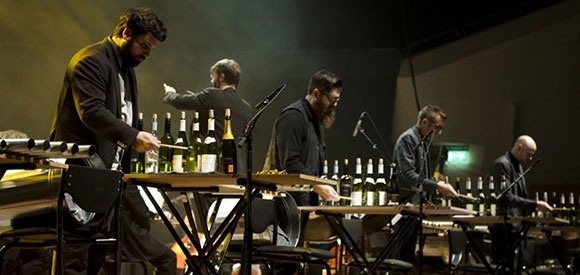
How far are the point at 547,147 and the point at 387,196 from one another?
15.1 feet

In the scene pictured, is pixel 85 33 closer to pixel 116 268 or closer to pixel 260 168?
pixel 260 168

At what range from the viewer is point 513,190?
23.8 feet

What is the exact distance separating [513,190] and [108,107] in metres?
5.10

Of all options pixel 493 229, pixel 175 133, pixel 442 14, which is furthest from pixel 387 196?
pixel 442 14

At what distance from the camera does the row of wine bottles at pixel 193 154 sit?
322cm

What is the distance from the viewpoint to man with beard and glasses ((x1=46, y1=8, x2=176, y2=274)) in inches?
121

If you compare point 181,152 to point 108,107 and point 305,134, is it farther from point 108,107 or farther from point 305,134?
point 305,134

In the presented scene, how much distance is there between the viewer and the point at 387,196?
5852 mm

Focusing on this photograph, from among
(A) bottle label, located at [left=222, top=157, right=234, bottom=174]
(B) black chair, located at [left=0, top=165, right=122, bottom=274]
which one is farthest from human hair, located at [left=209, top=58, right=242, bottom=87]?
(B) black chair, located at [left=0, top=165, right=122, bottom=274]

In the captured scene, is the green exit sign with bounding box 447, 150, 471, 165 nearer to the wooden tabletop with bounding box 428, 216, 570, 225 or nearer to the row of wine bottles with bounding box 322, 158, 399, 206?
the wooden tabletop with bounding box 428, 216, 570, 225

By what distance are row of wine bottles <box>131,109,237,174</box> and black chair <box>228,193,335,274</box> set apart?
352 mm

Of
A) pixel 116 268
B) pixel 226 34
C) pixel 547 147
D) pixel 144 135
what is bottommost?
pixel 116 268

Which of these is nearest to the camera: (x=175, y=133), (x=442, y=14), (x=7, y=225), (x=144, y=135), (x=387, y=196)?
(x=7, y=225)

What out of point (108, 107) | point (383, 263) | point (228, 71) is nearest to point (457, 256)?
point (383, 263)
